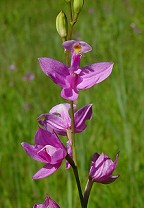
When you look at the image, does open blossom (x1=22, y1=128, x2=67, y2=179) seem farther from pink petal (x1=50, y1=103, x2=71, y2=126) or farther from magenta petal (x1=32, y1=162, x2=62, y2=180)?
pink petal (x1=50, y1=103, x2=71, y2=126)

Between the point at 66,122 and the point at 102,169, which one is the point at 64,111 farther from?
the point at 102,169

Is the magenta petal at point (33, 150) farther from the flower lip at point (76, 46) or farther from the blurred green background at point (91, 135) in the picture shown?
the blurred green background at point (91, 135)

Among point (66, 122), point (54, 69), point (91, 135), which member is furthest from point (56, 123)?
point (91, 135)

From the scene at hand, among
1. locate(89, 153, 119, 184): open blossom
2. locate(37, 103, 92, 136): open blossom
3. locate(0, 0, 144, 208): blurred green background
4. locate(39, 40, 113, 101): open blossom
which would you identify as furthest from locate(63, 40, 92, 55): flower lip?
locate(0, 0, 144, 208): blurred green background

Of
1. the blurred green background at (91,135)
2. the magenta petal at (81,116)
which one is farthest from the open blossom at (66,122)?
the blurred green background at (91,135)

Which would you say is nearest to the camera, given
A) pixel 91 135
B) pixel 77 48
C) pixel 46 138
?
pixel 46 138

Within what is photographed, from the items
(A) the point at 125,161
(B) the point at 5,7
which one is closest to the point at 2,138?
(A) the point at 125,161

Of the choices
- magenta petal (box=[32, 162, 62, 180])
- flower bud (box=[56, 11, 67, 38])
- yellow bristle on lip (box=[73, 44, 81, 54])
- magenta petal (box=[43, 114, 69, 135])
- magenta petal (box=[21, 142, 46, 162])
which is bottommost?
magenta petal (box=[32, 162, 62, 180])
